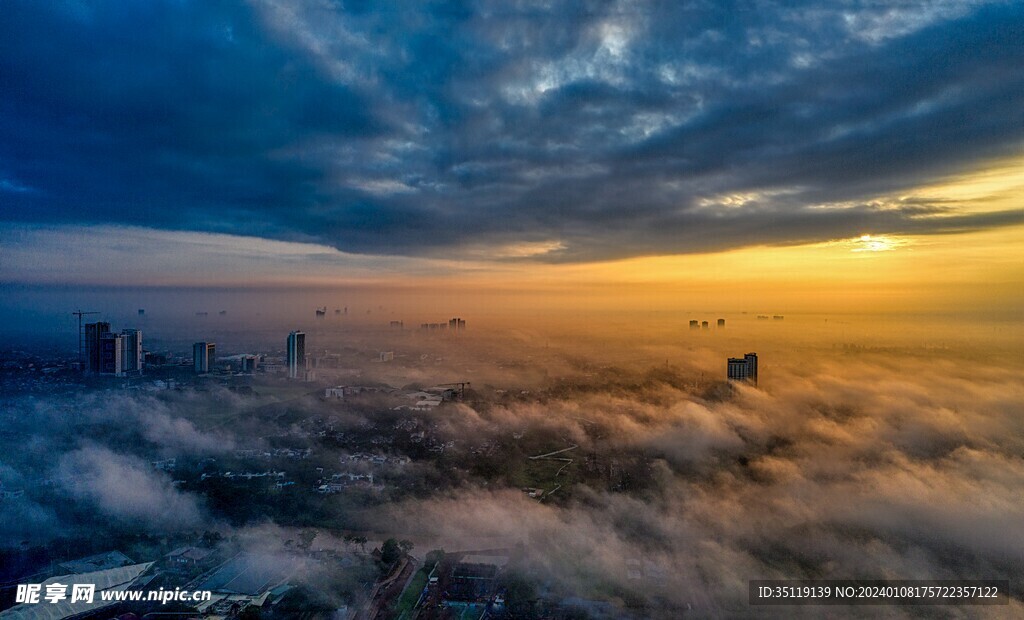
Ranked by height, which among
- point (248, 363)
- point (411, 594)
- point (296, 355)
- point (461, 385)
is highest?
point (296, 355)

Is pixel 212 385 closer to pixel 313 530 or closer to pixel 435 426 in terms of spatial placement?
pixel 435 426

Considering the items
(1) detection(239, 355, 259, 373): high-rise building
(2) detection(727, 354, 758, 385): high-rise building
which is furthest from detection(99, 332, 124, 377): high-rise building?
(2) detection(727, 354, 758, 385): high-rise building

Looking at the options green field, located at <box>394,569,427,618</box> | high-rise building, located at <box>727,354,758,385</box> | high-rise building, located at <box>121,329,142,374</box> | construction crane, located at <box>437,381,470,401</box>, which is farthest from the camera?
construction crane, located at <box>437,381,470,401</box>

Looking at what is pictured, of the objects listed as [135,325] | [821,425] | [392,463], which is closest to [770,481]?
[821,425]

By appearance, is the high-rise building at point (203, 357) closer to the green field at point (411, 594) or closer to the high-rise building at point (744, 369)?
the green field at point (411, 594)

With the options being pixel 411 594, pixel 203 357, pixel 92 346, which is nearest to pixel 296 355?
pixel 203 357

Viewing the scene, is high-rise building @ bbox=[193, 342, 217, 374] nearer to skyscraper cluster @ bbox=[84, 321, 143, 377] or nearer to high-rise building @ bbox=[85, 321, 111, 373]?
skyscraper cluster @ bbox=[84, 321, 143, 377]

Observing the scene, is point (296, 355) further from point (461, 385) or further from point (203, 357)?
point (461, 385)
